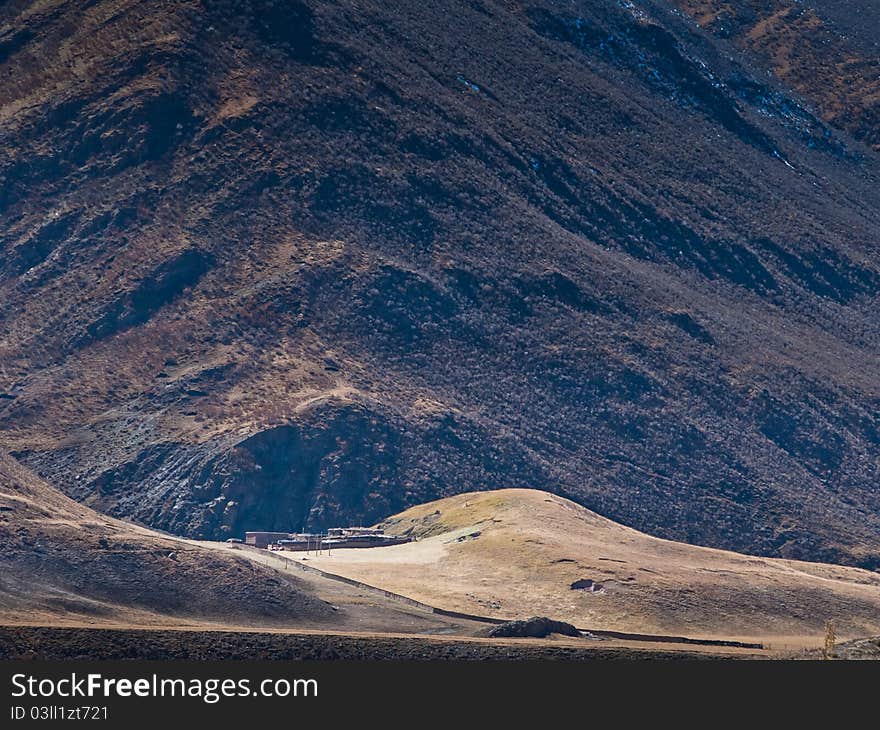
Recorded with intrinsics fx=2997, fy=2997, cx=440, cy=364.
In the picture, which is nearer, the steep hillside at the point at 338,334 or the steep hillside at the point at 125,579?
the steep hillside at the point at 125,579

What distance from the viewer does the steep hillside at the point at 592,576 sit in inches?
5394

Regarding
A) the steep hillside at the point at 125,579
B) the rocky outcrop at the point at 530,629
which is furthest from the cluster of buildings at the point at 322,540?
the rocky outcrop at the point at 530,629

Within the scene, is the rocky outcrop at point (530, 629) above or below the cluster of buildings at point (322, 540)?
above

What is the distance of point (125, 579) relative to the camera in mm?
121688

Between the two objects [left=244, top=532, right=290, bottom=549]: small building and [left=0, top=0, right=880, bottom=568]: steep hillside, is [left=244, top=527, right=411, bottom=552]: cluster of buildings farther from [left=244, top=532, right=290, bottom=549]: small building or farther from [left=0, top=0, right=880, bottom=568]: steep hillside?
[left=0, top=0, right=880, bottom=568]: steep hillside

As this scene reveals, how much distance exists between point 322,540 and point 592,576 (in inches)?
772

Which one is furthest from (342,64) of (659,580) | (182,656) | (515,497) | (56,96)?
(182,656)

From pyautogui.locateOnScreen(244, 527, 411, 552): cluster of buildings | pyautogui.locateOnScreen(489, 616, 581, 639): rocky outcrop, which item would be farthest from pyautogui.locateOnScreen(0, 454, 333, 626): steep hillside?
pyautogui.locateOnScreen(244, 527, 411, 552): cluster of buildings

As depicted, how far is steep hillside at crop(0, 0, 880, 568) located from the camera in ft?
547

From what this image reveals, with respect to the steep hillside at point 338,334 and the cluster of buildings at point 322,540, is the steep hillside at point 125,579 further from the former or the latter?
the steep hillside at point 338,334

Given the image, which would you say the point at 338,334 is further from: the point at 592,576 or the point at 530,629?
the point at 530,629

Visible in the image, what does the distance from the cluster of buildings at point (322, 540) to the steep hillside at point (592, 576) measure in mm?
1874

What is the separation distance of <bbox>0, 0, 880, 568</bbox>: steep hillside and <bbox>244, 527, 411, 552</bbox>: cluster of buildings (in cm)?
393

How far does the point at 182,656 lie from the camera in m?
110
